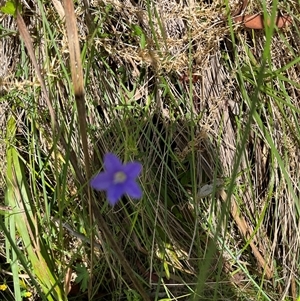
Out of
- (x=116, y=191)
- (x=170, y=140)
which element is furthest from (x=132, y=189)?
(x=170, y=140)

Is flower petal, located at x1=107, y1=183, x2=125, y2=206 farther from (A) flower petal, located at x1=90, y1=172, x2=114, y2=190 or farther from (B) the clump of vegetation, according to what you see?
(B) the clump of vegetation

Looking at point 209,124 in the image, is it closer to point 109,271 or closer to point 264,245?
point 264,245

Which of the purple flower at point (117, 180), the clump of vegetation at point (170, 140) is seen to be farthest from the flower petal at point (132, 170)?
the clump of vegetation at point (170, 140)

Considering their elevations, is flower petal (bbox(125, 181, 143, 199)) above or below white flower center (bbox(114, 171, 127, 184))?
below

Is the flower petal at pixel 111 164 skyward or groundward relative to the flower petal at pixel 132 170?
skyward

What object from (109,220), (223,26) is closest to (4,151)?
(109,220)

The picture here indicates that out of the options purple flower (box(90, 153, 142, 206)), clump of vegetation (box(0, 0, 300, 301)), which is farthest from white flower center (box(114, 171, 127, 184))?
clump of vegetation (box(0, 0, 300, 301))

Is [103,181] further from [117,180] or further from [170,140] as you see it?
[170,140]

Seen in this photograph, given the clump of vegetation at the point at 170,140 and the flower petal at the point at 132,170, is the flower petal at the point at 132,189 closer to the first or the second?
the flower petal at the point at 132,170
